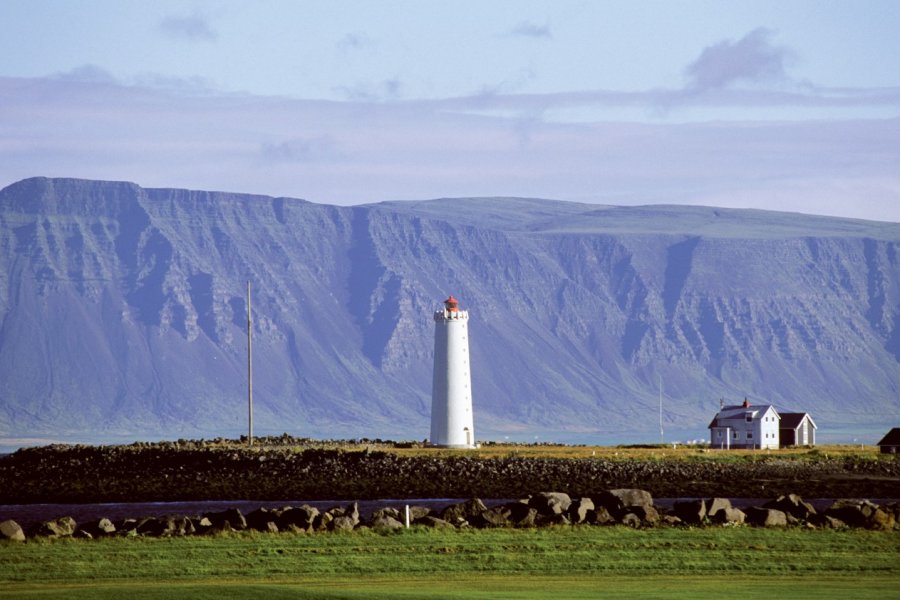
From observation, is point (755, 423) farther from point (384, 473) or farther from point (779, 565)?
point (779, 565)

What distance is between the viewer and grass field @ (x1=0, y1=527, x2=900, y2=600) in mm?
35250

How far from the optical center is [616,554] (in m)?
41.5

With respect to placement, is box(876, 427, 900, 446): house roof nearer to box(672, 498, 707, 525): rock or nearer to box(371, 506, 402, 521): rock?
box(672, 498, 707, 525): rock

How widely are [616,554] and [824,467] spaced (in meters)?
36.8

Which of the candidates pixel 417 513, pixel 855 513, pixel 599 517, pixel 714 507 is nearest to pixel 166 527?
pixel 417 513

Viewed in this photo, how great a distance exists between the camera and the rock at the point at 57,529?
46.1 meters

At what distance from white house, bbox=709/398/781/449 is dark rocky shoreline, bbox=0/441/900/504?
1070cm

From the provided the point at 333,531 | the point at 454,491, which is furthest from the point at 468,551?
the point at 454,491

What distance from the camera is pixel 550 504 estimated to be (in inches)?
1921

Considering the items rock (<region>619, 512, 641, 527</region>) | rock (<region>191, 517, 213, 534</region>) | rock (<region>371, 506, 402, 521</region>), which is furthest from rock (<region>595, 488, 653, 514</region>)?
rock (<region>191, 517, 213, 534</region>)

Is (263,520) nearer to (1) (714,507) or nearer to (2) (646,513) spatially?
(2) (646,513)

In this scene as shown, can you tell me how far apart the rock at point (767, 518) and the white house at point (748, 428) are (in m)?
44.1

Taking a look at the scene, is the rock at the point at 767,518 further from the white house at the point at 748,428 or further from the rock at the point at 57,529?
the white house at the point at 748,428

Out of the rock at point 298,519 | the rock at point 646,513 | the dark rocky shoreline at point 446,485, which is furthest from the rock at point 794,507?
the rock at point 298,519
